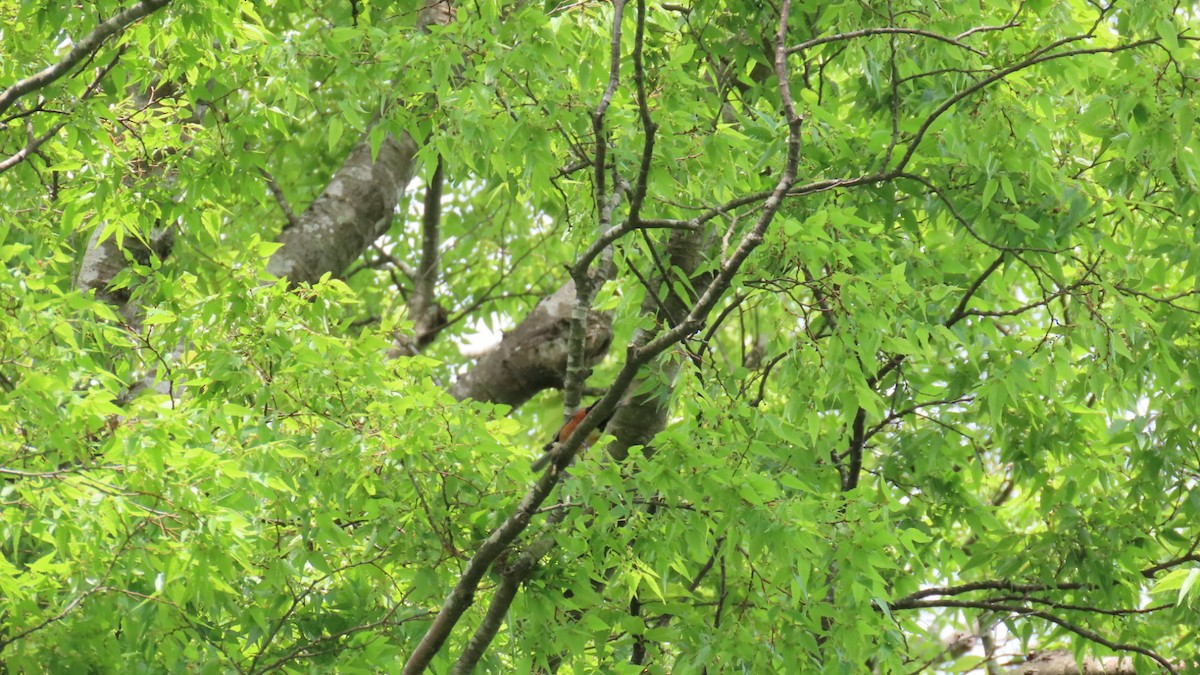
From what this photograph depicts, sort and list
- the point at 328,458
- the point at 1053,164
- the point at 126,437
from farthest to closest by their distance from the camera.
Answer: the point at 1053,164
the point at 328,458
the point at 126,437

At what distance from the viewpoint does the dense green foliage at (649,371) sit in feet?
12.7

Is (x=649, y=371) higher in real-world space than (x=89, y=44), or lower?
lower

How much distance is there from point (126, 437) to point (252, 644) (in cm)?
118

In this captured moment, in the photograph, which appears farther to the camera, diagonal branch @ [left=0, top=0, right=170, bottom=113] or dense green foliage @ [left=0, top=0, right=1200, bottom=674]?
diagonal branch @ [left=0, top=0, right=170, bottom=113]

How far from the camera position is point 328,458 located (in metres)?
4.14

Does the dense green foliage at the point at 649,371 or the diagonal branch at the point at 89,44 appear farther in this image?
the diagonal branch at the point at 89,44

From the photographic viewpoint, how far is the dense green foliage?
12.7ft

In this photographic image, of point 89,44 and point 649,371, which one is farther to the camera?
point 649,371

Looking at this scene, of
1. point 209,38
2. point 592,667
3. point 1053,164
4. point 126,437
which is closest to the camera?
point 126,437

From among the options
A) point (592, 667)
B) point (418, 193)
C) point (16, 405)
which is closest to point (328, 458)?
point (16, 405)

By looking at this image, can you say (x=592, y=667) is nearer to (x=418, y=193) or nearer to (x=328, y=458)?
(x=328, y=458)

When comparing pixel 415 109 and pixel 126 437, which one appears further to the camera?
pixel 415 109

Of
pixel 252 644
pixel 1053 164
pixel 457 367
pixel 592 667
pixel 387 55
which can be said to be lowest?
pixel 252 644

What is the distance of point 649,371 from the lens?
4.57 metres
